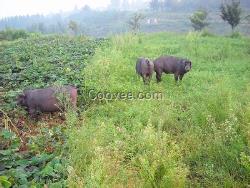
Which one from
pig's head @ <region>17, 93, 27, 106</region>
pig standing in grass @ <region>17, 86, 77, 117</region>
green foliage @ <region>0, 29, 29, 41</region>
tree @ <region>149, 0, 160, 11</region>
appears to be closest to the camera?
pig standing in grass @ <region>17, 86, 77, 117</region>

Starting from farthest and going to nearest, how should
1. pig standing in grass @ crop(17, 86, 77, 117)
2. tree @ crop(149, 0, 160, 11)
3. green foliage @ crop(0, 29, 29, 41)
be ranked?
tree @ crop(149, 0, 160, 11) → green foliage @ crop(0, 29, 29, 41) → pig standing in grass @ crop(17, 86, 77, 117)

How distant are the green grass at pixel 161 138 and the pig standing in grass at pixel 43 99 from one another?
59cm

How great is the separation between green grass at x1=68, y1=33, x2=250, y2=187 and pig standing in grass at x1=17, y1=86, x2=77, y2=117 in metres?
0.59

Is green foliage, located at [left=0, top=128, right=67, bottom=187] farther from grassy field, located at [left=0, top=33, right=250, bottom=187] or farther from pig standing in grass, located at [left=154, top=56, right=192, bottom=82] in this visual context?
pig standing in grass, located at [left=154, top=56, right=192, bottom=82]

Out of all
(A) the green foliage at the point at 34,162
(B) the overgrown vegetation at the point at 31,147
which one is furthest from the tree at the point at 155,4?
(A) the green foliage at the point at 34,162

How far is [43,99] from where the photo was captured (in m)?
8.10

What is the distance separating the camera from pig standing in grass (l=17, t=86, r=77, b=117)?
806cm

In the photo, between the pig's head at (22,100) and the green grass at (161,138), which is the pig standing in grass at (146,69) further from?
the pig's head at (22,100)

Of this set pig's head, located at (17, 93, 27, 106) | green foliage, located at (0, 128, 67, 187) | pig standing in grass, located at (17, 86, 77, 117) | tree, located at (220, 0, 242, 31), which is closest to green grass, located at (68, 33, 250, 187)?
green foliage, located at (0, 128, 67, 187)

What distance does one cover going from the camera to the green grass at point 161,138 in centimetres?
479

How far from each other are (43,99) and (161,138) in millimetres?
3123

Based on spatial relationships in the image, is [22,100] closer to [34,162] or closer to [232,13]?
[34,162]

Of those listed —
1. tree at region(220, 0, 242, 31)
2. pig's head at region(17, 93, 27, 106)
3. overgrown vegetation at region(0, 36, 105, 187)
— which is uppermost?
tree at region(220, 0, 242, 31)

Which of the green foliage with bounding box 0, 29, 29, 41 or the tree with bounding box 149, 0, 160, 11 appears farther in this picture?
the tree with bounding box 149, 0, 160, 11
